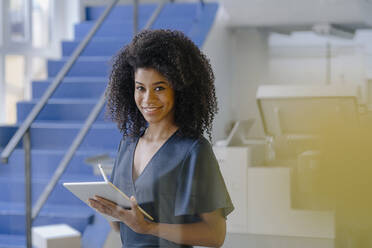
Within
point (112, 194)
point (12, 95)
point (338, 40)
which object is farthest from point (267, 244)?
point (12, 95)

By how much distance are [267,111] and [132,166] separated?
11.8 inches

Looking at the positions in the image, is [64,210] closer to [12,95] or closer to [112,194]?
[112,194]

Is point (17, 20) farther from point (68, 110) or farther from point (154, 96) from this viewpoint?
point (154, 96)

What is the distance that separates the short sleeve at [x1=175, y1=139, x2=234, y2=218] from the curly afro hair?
47 millimetres

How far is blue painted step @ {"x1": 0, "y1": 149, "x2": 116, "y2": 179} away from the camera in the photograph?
7.03ft

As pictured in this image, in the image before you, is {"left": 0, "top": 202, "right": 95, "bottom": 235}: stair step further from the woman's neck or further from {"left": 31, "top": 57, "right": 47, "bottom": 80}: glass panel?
{"left": 31, "top": 57, "right": 47, "bottom": 80}: glass panel

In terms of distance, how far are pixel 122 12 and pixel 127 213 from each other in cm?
261

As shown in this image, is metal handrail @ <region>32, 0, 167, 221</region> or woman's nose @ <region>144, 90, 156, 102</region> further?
metal handrail @ <region>32, 0, 167, 221</region>

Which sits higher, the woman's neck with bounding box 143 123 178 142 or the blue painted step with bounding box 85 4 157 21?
the blue painted step with bounding box 85 4 157 21

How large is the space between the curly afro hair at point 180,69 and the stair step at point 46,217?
54.1 inches

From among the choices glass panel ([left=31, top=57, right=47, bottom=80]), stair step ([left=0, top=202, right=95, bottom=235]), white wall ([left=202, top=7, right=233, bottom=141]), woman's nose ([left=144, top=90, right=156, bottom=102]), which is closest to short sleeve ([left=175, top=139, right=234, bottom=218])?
woman's nose ([left=144, top=90, right=156, bottom=102])

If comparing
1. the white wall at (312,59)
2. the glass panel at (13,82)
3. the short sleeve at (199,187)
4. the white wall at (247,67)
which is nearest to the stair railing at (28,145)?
the white wall at (247,67)

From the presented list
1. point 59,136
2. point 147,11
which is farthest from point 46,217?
point 147,11

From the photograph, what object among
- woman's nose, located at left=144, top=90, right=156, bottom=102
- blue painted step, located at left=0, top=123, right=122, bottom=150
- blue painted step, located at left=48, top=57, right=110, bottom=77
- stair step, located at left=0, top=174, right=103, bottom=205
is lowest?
stair step, located at left=0, top=174, right=103, bottom=205
